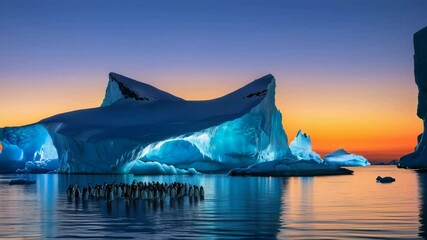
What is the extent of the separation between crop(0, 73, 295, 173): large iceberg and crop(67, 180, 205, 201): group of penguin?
36.5 metres

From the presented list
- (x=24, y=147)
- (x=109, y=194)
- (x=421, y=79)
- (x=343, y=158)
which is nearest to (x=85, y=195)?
(x=109, y=194)

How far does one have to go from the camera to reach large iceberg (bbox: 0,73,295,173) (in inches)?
2940

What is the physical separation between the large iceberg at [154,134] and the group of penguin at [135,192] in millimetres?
36474

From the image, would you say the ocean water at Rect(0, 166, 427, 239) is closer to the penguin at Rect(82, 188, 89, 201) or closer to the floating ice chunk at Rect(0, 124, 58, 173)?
the penguin at Rect(82, 188, 89, 201)

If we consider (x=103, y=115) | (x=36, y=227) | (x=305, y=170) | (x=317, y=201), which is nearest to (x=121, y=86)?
(x=103, y=115)

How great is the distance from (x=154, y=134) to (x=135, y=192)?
138 ft

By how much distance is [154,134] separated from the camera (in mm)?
76375

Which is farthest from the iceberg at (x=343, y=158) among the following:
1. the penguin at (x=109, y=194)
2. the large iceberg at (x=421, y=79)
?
the penguin at (x=109, y=194)

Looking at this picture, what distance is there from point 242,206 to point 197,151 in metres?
55.7

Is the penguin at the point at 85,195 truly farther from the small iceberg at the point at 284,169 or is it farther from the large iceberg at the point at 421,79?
the large iceberg at the point at 421,79

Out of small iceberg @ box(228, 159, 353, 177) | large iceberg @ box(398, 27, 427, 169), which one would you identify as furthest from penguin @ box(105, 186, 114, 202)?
large iceberg @ box(398, 27, 427, 169)

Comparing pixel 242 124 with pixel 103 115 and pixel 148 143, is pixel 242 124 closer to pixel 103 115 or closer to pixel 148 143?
pixel 148 143

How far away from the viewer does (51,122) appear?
80.6m

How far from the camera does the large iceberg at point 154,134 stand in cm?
7469
